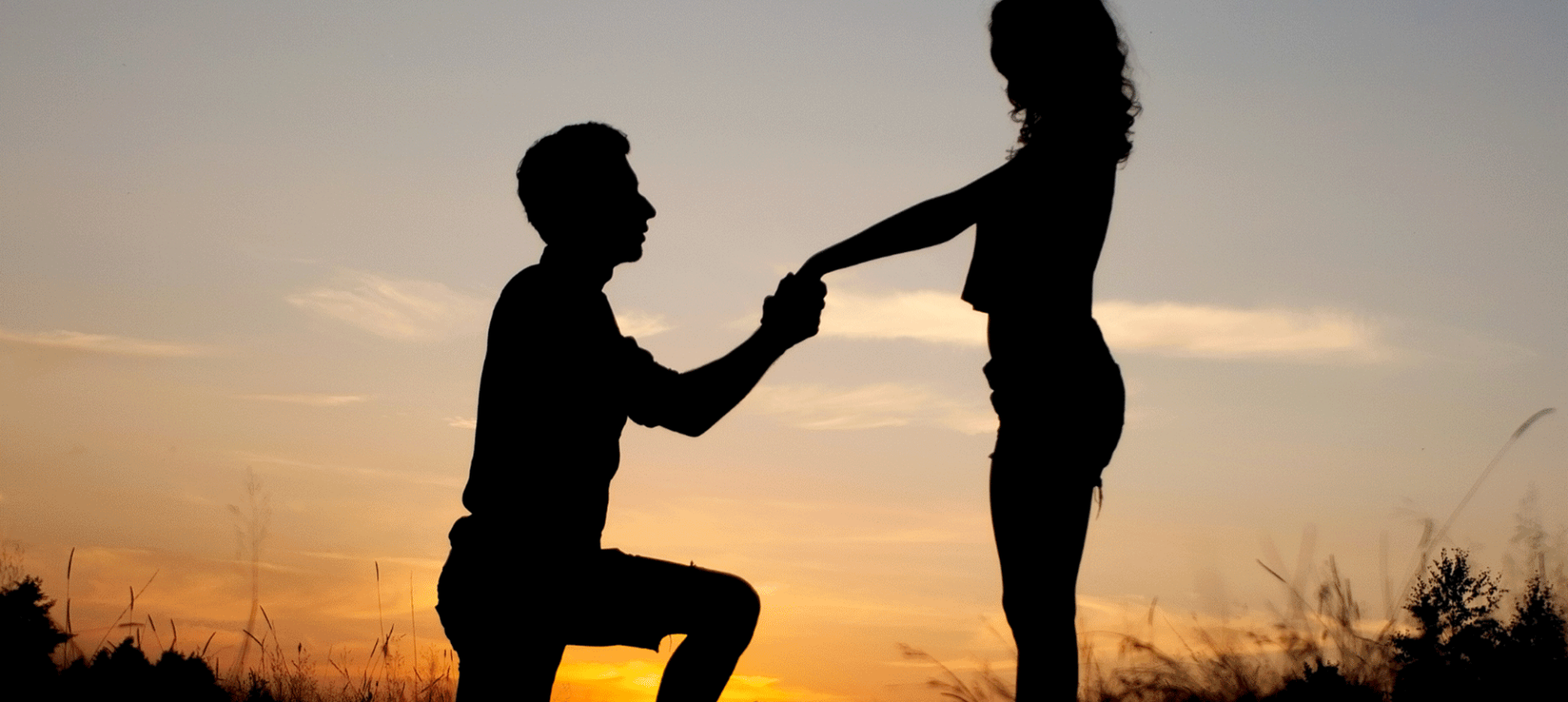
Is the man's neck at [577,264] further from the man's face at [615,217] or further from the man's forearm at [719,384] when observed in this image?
the man's forearm at [719,384]

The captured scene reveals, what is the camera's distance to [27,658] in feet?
22.2

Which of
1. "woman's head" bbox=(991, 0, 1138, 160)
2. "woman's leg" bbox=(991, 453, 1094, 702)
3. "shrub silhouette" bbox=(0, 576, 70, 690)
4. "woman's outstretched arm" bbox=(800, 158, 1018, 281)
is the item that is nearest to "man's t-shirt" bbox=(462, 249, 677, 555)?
"woman's outstretched arm" bbox=(800, 158, 1018, 281)

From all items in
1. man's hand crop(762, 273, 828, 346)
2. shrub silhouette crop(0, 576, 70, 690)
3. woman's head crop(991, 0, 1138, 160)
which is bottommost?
shrub silhouette crop(0, 576, 70, 690)

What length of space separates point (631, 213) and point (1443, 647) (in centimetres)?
420

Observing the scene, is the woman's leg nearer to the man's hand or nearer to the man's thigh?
the man's thigh

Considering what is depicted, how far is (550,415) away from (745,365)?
0.79m

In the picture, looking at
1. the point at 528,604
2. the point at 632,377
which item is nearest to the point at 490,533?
the point at 528,604

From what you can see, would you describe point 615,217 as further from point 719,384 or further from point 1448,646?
point 1448,646

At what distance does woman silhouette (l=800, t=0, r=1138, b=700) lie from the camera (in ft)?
13.4

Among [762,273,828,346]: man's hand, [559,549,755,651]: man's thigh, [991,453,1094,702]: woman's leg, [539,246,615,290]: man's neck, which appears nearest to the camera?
[991,453,1094,702]: woman's leg

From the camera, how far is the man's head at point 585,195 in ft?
15.1

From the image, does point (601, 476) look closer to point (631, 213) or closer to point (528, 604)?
point (528, 604)

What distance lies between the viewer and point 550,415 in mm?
4234

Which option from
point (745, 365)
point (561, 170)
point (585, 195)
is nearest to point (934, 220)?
point (745, 365)
